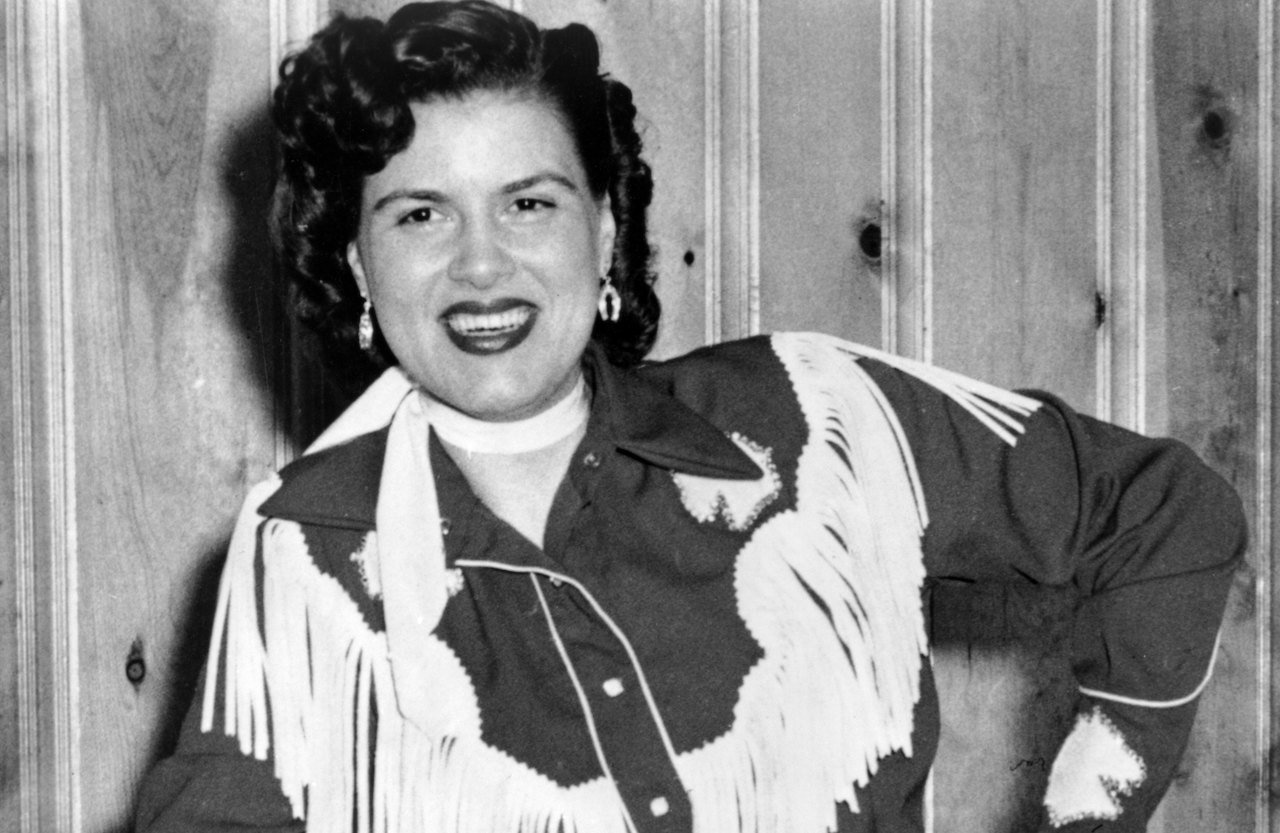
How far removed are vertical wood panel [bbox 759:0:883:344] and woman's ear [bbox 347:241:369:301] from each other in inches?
17.5

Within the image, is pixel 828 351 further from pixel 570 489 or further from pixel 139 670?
pixel 139 670

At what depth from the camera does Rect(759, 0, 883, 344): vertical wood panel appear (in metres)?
1.58

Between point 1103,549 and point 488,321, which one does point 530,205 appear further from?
point 1103,549

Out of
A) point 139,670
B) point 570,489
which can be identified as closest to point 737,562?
point 570,489

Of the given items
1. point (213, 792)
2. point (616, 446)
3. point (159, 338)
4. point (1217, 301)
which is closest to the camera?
point (213, 792)

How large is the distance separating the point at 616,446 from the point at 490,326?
17 centimetres

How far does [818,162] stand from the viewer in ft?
5.21

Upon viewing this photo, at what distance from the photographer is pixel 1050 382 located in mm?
1665

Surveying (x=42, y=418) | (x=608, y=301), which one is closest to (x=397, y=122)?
(x=608, y=301)

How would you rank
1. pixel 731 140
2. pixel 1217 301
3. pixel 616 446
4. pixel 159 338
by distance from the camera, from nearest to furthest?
pixel 616 446
pixel 159 338
pixel 731 140
pixel 1217 301

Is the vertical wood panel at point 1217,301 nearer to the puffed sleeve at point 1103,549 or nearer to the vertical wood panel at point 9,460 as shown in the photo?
the puffed sleeve at point 1103,549

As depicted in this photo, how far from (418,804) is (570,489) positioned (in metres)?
0.31

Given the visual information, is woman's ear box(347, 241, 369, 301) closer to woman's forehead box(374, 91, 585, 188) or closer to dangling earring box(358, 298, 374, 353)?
dangling earring box(358, 298, 374, 353)

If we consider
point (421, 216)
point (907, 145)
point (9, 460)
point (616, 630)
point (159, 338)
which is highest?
point (907, 145)
